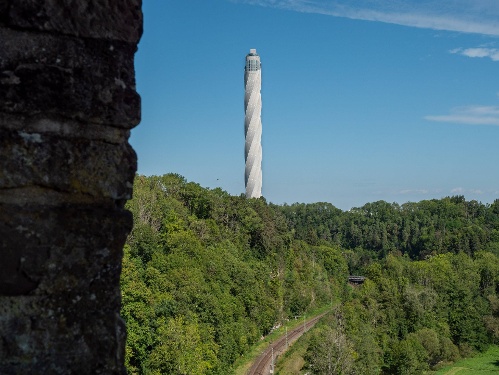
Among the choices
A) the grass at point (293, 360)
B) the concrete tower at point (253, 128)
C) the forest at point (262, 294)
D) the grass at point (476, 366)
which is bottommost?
the grass at point (476, 366)

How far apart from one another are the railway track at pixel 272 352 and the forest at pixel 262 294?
1.42 metres

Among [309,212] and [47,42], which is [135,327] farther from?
[309,212]

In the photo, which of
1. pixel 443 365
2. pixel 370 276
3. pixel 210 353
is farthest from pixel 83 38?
pixel 370 276

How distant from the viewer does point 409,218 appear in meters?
123

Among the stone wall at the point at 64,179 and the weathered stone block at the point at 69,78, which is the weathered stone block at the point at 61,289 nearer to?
the stone wall at the point at 64,179

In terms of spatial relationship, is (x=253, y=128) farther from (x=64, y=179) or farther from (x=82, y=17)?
(x=64, y=179)

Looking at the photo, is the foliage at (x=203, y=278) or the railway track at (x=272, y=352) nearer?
the foliage at (x=203, y=278)

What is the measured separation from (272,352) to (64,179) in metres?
44.5

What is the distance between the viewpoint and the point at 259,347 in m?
48.2

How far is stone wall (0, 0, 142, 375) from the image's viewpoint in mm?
2883

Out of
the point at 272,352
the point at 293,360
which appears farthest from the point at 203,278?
the point at 272,352

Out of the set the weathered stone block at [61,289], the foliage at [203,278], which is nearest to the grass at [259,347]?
the foliage at [203,278]

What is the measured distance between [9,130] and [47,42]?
1.62 ft

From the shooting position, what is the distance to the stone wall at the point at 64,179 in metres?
2.88
